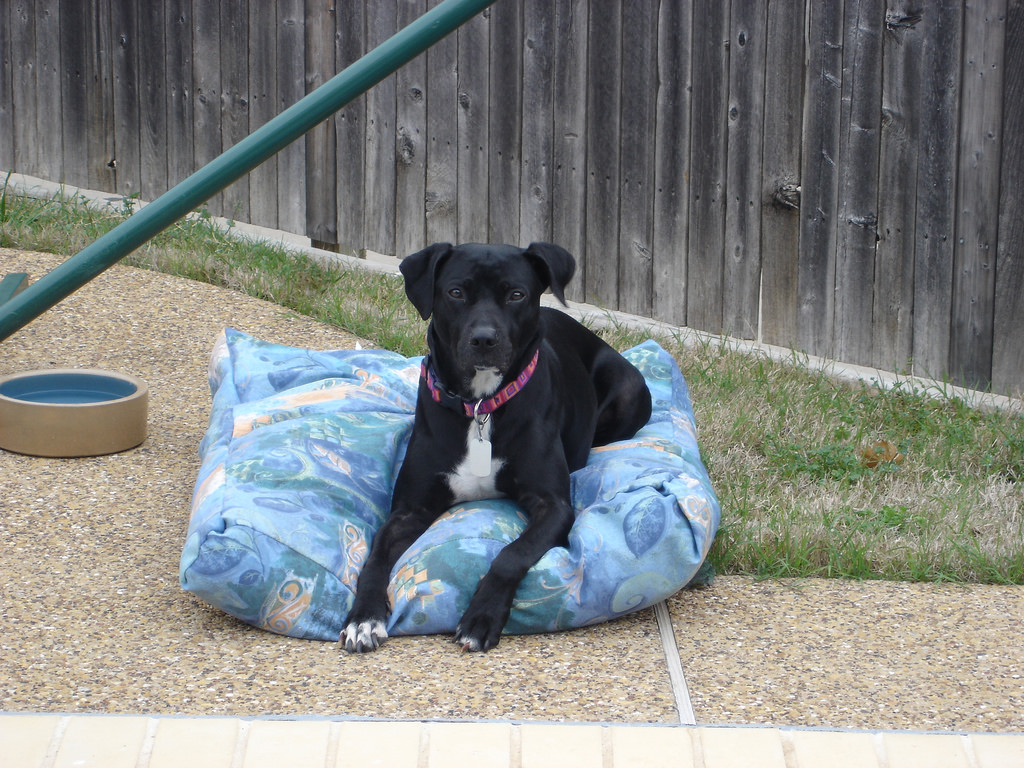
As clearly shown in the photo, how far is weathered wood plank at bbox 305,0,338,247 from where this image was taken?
274 inches

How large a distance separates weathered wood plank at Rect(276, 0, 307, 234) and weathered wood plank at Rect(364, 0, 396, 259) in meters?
0.28

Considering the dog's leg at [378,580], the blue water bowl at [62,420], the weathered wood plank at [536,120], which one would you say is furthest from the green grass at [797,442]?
the blue water bowl at [62,420]

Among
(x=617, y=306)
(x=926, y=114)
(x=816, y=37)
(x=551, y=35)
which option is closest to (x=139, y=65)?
(x=551, y=35)

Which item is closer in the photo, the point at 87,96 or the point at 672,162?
the point at 672,162

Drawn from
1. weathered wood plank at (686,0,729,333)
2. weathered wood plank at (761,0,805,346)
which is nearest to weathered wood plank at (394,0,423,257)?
weathered wood plank at (686,0,729,333)

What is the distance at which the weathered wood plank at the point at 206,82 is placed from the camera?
24.2 ft

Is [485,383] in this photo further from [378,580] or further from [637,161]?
[637,161]

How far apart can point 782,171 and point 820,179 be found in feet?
0.65

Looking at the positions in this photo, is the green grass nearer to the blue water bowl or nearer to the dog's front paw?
the dog's front paw

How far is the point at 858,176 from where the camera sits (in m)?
5.52

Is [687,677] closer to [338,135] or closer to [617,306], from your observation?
[617,306]

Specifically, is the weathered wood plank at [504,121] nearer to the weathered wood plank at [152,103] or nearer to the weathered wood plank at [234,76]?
the weathered wood plank at [234,76]

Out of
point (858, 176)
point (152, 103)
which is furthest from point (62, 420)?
point (152, 103)

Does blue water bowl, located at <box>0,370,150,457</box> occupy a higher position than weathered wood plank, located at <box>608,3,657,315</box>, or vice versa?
weathered wood plank, located at <box>608,3,657,315</box>
